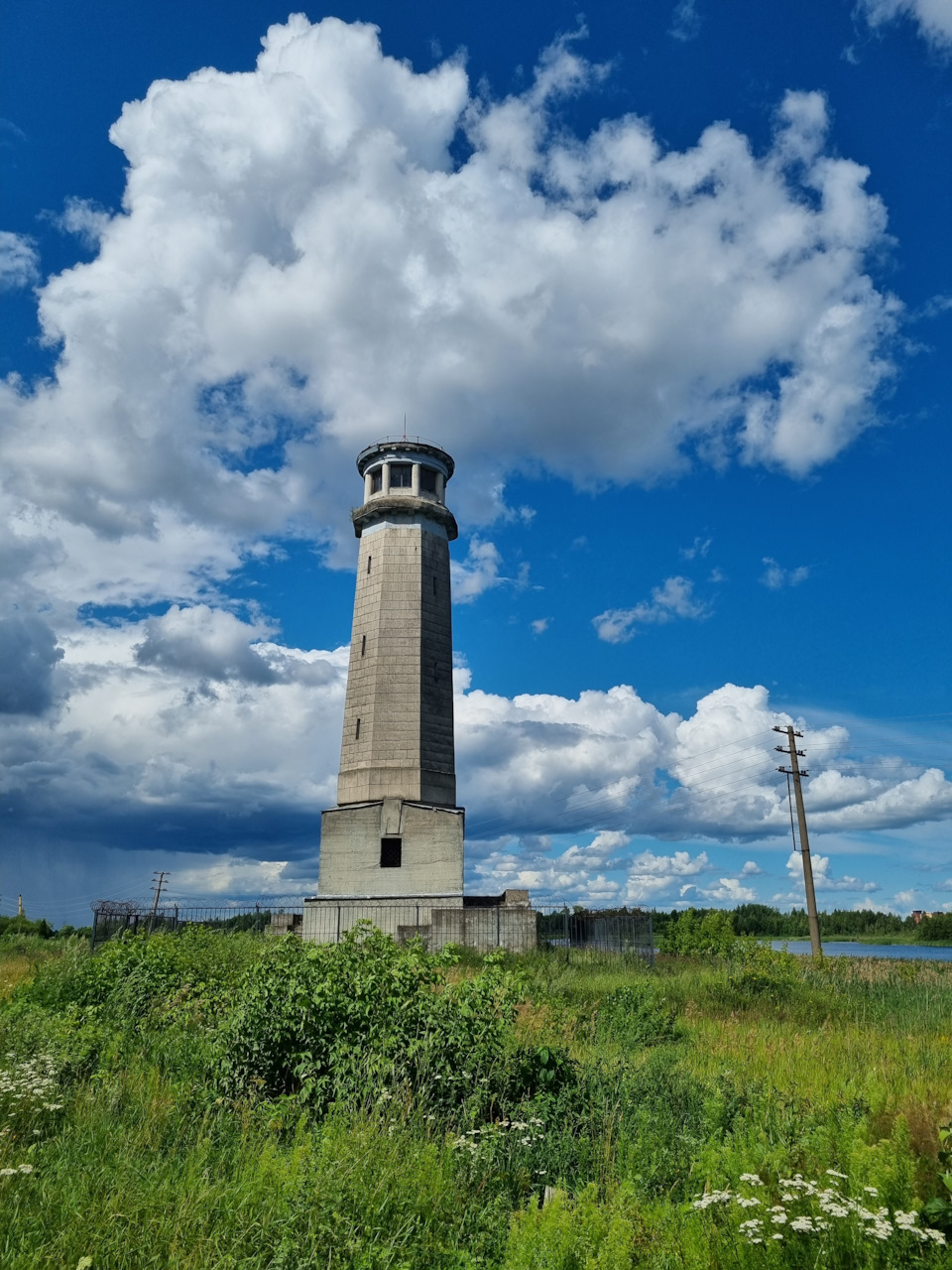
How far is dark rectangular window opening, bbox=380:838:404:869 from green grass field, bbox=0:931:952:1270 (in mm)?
14974

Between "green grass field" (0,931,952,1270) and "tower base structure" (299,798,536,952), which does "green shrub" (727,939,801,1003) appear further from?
"tower base structure" (299,798,536,952)

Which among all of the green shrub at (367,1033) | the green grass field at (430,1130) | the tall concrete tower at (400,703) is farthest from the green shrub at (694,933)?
the green shrub at (367,1033)

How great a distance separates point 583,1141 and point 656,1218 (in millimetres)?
1819

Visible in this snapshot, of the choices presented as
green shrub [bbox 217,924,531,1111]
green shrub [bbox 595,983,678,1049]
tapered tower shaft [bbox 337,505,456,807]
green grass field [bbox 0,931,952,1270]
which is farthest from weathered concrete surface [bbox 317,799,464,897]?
green shrub [bbox 217,924,531,1111]

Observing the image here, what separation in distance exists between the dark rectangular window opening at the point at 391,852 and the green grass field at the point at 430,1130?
15.0 meters

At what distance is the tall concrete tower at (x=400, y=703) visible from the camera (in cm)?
2659

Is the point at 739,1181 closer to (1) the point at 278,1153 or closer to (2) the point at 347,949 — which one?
(1) the point at 278,1153

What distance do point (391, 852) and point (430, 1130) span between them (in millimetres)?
21112

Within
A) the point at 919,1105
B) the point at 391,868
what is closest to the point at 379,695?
the point at 391,868

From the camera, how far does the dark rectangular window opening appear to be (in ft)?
87.6

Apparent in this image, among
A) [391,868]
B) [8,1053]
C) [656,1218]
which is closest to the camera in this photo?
[656,1218]

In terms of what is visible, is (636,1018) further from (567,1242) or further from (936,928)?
(936,928)

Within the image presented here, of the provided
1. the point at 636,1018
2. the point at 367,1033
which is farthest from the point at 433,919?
the point at 367,1033

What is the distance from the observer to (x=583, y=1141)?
6.37 metres
